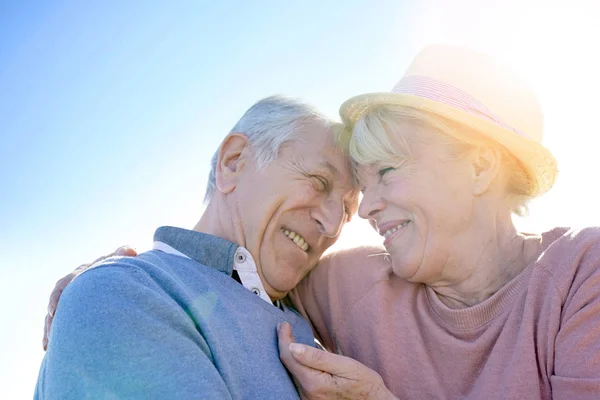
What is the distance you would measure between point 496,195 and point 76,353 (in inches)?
80.2

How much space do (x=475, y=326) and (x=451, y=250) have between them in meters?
0.36

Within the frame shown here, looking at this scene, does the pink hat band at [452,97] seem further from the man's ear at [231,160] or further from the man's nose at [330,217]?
the man's ear at [231,160]

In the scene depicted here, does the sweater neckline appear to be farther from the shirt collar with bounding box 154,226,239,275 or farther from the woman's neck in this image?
the shirt collar with bounding box 154,226,239,275

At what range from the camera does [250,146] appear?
3.17 meters

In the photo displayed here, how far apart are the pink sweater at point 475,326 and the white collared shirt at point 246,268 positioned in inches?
19.6

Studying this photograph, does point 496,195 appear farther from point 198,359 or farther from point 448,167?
point 198,359

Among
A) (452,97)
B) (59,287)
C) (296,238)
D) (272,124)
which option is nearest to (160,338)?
(59,287)

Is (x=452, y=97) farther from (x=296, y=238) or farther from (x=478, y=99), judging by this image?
(x=296, y=238)

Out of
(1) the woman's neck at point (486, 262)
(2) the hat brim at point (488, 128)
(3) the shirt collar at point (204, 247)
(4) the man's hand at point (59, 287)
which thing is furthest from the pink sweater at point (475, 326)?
(4) the man's hand at point (59, 287)

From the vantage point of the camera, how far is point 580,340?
2.28m

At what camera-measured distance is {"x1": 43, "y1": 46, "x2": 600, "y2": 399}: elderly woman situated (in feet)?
8.13

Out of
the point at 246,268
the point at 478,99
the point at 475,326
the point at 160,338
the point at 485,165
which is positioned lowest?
the point at 475,326

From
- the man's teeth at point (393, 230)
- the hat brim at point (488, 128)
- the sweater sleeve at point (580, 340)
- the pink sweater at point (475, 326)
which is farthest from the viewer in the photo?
the man's teeth at point (393, 230)

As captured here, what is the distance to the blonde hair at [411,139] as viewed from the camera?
112 inches
